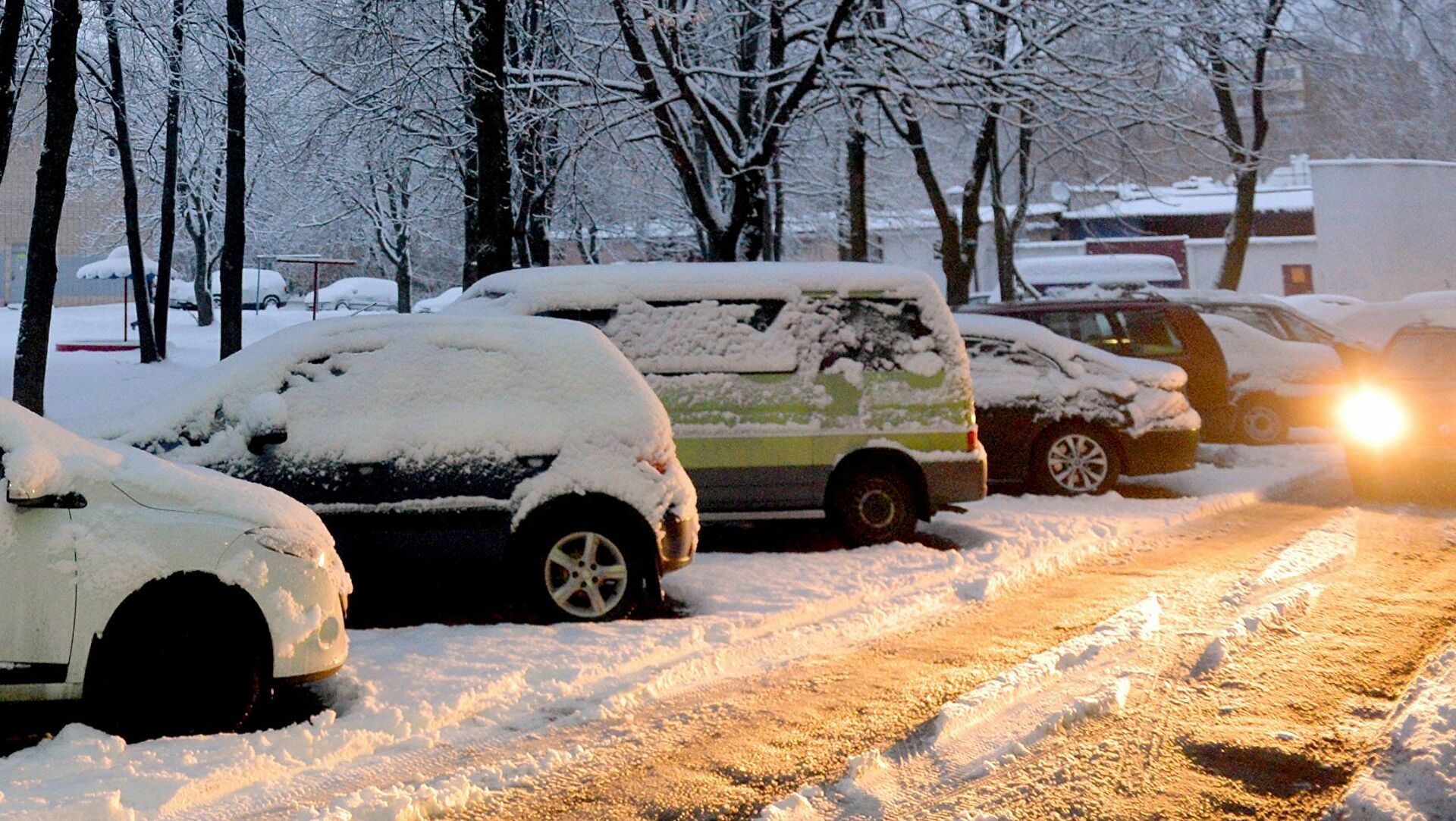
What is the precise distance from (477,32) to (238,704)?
11052mm

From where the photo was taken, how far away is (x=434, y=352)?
762 centimetres

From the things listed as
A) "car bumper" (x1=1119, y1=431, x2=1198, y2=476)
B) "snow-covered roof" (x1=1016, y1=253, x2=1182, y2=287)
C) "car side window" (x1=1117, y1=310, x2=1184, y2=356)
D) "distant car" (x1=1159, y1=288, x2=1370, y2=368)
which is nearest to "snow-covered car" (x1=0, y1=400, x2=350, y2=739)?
"car bumper" (x1=1119, y1=431, x2=1198, y2=476)

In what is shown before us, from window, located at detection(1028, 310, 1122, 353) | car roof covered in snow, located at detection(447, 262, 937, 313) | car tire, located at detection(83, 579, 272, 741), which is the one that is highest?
car roof covered in snow, located at detection(447, 262, 937, 313)

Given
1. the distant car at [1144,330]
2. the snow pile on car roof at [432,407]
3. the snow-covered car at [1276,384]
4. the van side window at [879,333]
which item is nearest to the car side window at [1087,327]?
the distant car at [1144,330]

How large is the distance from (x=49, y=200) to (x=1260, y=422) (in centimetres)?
1307

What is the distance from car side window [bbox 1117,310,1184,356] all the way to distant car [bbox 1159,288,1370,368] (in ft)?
7.33

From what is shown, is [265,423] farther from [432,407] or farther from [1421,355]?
[1421,355]

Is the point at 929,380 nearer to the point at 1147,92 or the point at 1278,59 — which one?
the point at 1147,92

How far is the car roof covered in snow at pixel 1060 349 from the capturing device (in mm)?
12492

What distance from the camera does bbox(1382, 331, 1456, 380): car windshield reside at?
11.5 meters

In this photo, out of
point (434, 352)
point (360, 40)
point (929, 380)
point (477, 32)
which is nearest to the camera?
point (434, 352)

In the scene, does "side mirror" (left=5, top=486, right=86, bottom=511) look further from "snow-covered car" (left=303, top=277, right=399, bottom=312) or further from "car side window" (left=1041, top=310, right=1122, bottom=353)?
"snow-covered car" (left=303, top=277, right=399, bottom=312)

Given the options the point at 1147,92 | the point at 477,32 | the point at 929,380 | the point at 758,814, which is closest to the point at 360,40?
the point at 477,32

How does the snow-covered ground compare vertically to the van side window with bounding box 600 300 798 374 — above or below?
below
